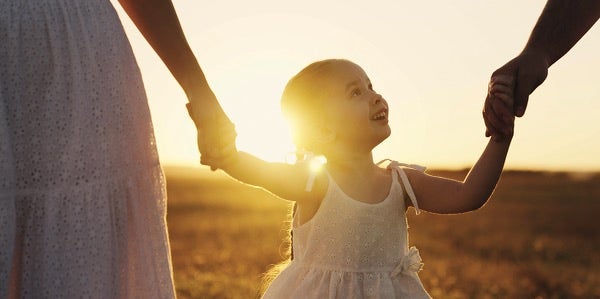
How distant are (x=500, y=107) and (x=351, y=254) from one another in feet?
3.10

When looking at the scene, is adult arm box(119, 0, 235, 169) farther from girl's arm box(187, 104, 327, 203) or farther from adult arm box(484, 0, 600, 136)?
adult arm box(484, 0, 600, 136)

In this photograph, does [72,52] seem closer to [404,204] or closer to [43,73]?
[43,73]

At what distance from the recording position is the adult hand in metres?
3.77

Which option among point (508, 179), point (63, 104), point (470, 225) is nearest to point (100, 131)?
point (63, 104)

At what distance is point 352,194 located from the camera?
4.11m

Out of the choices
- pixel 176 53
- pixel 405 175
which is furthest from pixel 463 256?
pixel 176 53

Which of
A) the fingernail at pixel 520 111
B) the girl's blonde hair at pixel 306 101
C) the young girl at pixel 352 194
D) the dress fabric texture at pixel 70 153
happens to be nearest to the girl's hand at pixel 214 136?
the young girl at pixel 352 194

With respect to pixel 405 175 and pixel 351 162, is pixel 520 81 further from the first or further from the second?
pixel 351 162

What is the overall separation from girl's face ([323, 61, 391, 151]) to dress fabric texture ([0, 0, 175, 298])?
1.42 metres

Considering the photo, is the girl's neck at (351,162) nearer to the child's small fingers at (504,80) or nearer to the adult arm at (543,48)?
the adult arm at (543,48)

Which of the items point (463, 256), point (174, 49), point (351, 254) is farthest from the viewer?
point (463, 256)

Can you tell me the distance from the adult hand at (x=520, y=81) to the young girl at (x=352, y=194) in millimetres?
91

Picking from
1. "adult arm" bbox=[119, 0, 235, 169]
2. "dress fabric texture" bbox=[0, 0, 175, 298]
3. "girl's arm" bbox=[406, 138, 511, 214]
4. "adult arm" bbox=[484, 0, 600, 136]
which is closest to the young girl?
"girl's arm" bbox=[406, 138, 511, 214]

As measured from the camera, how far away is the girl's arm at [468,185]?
397 centimetres
